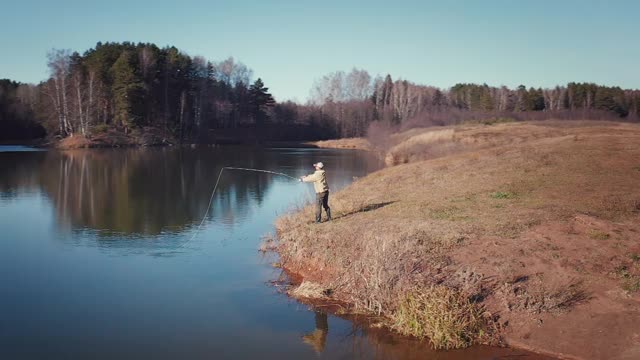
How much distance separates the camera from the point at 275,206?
82.5 ft

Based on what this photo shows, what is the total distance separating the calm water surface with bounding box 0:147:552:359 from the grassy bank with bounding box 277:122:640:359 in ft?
2.21

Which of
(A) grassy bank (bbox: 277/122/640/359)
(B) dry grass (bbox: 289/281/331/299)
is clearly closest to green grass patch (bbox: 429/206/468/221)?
(A) grassy bank (bbox: 277/122/640/359)

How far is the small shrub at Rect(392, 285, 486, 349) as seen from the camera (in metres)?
9.72

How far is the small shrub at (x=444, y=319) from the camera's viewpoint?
9.72m

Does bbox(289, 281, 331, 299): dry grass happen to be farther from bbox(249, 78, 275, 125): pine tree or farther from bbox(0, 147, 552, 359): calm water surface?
bbox(249, 78, 275, 125): pine tree

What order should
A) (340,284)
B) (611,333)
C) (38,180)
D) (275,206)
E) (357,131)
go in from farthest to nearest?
(357,131)
(38,180)
(275,206)
(340,284)
(611,333)

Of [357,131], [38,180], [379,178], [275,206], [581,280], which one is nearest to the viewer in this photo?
[581,280]

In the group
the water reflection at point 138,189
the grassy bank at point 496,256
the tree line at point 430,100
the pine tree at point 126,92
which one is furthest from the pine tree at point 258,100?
the grassy bank at point 496,256

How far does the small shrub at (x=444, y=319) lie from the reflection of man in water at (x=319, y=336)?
58.2 inches

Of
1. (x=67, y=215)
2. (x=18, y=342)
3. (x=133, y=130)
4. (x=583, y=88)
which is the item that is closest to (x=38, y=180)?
(x=67, y=215)

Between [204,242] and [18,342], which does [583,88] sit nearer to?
[204,242]

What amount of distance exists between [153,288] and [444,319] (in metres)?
6.92

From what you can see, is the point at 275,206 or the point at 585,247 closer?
the point at 585,247

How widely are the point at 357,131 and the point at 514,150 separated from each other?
76499 mm
